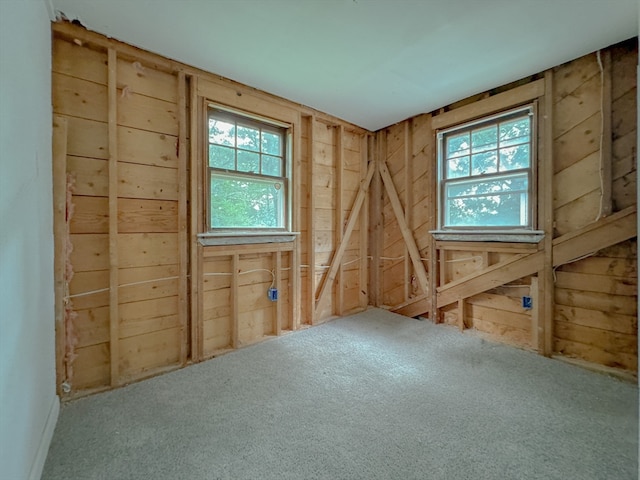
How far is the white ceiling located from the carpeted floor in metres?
2.38

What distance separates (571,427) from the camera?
5.01ft

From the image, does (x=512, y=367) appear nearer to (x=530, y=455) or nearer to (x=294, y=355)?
(x=530, y=455)

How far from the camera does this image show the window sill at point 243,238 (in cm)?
233

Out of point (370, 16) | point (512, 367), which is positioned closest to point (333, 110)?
point (370, 16)

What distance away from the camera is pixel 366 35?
1888 millimetres

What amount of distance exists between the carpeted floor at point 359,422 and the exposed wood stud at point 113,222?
0.27 m

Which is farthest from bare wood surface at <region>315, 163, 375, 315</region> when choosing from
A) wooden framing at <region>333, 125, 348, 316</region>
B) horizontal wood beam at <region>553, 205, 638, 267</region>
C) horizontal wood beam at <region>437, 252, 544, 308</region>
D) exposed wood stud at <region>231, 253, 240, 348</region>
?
horizontal wood beam at <region>553, 205, 638, 267</region>

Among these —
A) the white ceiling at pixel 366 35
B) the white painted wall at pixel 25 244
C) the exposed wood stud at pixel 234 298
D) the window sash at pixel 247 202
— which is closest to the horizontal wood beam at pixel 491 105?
the white ceiling at pixel 366 35

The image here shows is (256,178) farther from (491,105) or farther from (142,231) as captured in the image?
(491,105)

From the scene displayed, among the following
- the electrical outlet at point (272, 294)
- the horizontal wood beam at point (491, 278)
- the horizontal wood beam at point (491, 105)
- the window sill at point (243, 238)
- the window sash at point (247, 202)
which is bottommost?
the electrical outlet at point (272, 294)

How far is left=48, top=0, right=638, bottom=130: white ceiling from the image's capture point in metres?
1.66

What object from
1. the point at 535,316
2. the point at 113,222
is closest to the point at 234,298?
the point at 113,222

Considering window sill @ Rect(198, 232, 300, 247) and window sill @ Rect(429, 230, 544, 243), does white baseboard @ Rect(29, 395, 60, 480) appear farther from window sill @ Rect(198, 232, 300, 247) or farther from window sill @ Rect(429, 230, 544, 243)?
window sill @ Rect(429, 230, 544, 243)

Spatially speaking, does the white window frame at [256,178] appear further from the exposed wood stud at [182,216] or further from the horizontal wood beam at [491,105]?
the horizontal wood beam at [491,105]
